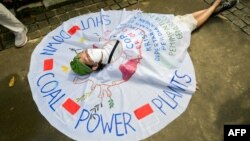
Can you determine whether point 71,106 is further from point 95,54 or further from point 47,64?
point 47,64

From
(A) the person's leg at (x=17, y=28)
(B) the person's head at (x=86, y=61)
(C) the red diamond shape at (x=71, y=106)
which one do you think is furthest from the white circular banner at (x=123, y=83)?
(A) the person's leg at (x=17, y=28)

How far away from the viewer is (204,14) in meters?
3.53

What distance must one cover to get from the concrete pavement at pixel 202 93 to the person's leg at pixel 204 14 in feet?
0.34

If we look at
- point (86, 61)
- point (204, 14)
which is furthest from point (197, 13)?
point (86, 61)

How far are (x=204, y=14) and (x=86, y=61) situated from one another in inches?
65.5

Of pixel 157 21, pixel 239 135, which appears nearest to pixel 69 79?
pixel 157 21

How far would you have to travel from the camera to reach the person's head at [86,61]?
285cm

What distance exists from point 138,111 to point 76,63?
2.63 feet

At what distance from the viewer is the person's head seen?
2.85m

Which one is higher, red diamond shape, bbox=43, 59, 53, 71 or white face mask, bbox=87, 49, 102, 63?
white face mask, bbox=87, 49, 102, 63

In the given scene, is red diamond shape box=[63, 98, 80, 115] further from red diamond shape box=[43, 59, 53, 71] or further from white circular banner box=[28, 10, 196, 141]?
red diamond shape box=[43, 59, 53, 71]

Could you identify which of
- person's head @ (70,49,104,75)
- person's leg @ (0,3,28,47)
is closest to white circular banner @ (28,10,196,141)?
person's head @ (70,49,104,75)

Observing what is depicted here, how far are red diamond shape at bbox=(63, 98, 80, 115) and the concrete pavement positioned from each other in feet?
0.78

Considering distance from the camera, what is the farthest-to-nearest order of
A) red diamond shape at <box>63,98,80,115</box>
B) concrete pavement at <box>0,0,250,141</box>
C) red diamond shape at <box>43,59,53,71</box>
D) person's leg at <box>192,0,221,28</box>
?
person's leg at <box>192,0,221,28</box>, red diamond shape at <box>43,59,53,71</box>, red diamond shape at <box>63,98,80,115</box>, concrete pavement at <box>0,0,250,141</box>
